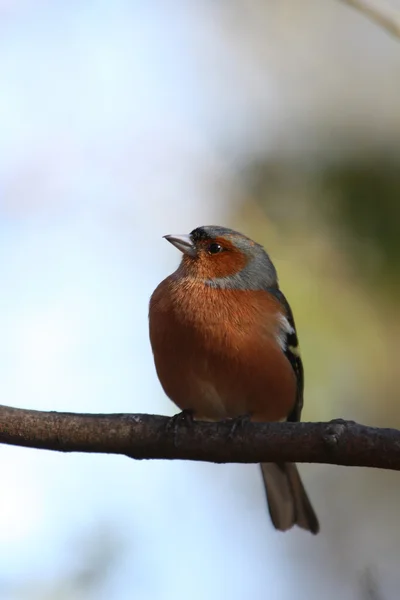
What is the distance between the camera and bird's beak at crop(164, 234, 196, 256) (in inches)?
303

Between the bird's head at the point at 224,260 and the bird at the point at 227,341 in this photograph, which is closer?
the bird at the point at 227,341

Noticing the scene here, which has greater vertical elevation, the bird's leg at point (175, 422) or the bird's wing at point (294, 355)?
the bird's wing at point (294, 355)

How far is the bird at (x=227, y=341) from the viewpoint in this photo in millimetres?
6688

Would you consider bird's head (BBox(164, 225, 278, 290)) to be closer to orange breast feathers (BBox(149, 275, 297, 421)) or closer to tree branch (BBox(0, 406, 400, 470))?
orange breast feathers (BBox(149, 275, 297, 421))

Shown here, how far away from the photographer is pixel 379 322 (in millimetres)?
8531

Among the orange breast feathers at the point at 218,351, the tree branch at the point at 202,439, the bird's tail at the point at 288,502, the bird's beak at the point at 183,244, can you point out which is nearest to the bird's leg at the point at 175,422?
the tree branch at the point at 202,439

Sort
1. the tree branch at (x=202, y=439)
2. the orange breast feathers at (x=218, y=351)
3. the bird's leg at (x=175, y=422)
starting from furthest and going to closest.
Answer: the orange breast feathers at (x=218, y=351)
the bird's leg at (x=175, y=422)
the tree branch at (x=202, y=439)

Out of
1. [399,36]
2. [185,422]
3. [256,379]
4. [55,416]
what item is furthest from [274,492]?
[399,36]

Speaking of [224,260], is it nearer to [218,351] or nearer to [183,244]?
[183,244]

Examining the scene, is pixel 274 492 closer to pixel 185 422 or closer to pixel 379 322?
pixel 379 322

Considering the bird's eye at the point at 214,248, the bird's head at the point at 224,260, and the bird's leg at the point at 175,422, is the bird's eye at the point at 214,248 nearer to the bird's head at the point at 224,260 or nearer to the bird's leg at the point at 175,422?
the bird's head at the point at 224,260

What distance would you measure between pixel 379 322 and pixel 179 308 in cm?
246

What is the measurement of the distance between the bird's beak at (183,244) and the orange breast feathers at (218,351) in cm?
56

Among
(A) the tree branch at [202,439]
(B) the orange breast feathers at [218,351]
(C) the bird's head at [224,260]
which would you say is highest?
(C) the bird's head at [224,260]
